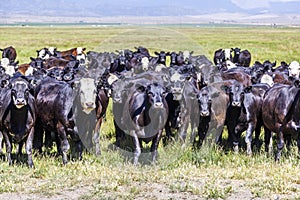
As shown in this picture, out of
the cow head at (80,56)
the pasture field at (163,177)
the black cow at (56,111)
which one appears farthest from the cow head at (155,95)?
the cow head at (80,56)

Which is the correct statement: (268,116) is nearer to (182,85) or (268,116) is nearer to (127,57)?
(182,85)

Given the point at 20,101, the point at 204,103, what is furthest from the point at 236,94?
the point at 20,101

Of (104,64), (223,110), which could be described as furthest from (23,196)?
(104,64)

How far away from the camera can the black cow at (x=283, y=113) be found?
877 cm

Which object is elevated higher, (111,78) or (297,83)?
(297,83)

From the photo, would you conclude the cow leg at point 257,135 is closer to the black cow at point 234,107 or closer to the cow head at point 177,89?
the black cow at point 234,107

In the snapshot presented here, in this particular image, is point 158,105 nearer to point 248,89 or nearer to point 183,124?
point 183,124

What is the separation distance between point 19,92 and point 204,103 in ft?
11.3

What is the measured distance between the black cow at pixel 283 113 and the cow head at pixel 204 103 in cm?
107

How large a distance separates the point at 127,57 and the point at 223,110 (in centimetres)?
878

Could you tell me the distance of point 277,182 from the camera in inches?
298

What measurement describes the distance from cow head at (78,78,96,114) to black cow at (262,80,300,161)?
126 inches

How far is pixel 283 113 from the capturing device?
8875 millimetres

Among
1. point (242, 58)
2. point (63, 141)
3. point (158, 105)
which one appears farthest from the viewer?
point (242, 58)
